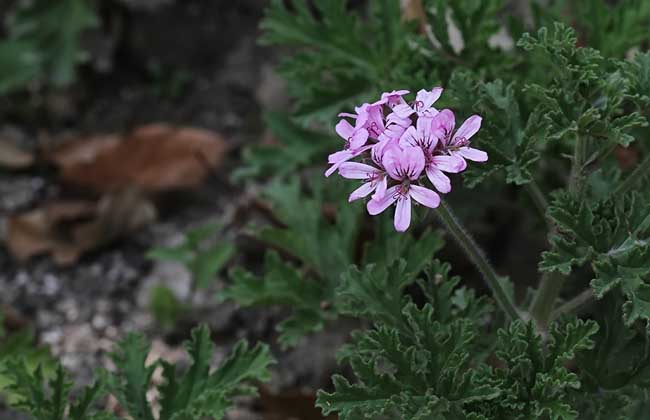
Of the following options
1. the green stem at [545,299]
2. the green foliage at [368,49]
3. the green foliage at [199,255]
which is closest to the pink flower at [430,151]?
the green stem at [545,299]

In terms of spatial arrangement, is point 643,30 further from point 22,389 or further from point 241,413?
point 22,389

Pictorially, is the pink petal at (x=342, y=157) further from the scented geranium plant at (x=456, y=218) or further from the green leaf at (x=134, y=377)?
the green leaf at (x=134, y=377)

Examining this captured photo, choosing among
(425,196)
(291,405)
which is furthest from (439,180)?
(291,405)

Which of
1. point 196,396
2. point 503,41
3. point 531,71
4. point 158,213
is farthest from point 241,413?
point 503,41

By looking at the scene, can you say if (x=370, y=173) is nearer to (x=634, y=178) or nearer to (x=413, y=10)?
(x=634, y=178)

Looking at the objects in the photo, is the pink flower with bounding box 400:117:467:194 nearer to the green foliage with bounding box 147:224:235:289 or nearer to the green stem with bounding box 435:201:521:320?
the green stem with bounding box 435:201:521:320
